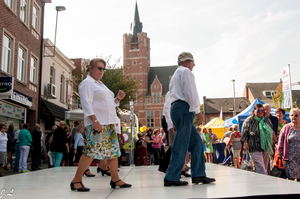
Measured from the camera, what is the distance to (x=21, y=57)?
16625mm

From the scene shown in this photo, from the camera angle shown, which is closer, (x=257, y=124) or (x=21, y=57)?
(x=257, y=124)

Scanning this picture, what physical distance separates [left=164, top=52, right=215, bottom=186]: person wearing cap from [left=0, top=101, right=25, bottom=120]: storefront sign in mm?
12667

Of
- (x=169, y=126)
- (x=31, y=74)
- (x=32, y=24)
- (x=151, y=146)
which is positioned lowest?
A: (x=151, y=146)

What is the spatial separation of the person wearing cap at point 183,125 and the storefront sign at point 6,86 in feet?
29.9

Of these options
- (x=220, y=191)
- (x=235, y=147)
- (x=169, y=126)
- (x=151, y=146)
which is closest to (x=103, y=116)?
(x=220, y=191)

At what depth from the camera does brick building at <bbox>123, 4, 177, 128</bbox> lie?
258 ft

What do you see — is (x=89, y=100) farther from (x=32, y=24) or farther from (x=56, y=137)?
(x=32, y=24)

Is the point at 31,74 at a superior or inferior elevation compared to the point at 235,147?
superior

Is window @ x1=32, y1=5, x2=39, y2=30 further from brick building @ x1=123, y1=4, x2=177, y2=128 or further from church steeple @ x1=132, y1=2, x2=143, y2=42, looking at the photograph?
church steeple @ x1=132, y1=2, x2=143, y2=42

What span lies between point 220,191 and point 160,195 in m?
0.73

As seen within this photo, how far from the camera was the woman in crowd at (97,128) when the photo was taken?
12.4 feet

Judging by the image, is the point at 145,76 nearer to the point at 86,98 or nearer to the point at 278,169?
the point at 278,169

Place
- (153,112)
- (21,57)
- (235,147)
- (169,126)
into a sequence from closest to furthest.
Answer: (169,126)
(235,147)
(21,57)
(153,112)

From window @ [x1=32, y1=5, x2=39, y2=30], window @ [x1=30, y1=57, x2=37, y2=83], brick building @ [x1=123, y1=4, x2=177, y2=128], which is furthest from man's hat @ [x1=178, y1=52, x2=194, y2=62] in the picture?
brick building @ [x1=123, y1=4, x2=177, y2=128]
